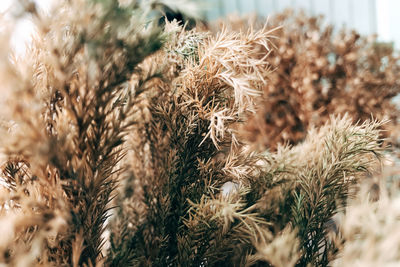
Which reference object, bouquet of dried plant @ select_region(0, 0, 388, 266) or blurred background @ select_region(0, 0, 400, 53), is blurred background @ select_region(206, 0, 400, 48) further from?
bouquet of dried plant @ select_region(0, 0, 388, 266)

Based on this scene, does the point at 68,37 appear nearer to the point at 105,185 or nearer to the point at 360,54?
the point at 105,185

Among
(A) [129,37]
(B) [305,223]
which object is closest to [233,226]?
(B) [305,223]

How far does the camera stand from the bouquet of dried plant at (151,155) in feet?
1.27

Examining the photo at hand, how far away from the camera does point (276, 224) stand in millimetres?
614

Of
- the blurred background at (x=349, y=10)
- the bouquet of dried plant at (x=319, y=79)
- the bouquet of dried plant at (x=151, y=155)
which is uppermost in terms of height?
the blurred background at (x=349, y=10)

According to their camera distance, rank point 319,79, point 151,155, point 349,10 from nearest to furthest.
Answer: point 151,155 → point 319,79 → point 349,10

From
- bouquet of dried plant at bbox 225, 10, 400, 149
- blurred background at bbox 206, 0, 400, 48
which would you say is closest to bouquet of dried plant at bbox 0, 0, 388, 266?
bouquet of dried plant at bbox 225, 10, 400, 149

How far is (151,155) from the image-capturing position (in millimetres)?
607

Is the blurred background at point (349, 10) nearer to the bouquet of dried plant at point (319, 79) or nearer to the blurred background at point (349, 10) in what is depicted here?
the blurred background at point (349, 10)

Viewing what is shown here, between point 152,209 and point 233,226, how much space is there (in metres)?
0.16

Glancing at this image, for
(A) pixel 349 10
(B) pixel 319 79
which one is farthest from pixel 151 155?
(A) pixel 349 10

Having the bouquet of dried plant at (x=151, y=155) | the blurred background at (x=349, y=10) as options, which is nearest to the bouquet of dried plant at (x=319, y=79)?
the blurred background at (x=349, y=10)

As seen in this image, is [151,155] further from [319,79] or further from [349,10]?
[349,10]

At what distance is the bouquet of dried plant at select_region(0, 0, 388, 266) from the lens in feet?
1.27
